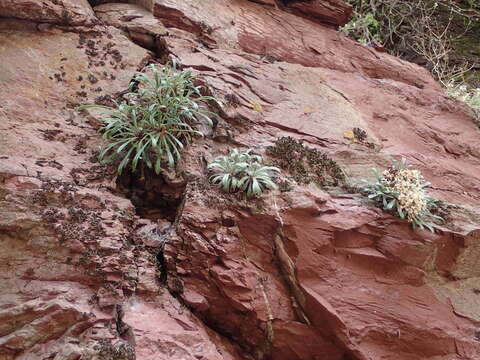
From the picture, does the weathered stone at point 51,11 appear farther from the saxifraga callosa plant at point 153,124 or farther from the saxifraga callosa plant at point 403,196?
the saxifraga callosa plant at point 403,196

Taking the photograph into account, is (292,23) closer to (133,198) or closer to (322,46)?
(322,46)

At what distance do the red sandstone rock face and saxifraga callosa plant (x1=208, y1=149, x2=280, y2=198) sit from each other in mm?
134

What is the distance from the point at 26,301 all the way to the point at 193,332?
121cm

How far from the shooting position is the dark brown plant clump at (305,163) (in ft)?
13.8

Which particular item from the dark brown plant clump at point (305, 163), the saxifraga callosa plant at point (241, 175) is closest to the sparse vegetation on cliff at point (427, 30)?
the dark brown plant clump at point (305, 163)

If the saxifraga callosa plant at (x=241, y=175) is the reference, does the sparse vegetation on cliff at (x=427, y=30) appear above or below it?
above

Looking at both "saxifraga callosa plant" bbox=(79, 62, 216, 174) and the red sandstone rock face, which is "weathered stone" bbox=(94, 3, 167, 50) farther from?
"saxifraga callosa plant" bbox=(79, 62, 216, 174)

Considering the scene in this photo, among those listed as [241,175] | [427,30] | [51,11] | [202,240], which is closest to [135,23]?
[51,11]

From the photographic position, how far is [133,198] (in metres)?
3.82

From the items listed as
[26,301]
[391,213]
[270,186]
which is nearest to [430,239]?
[391,213]

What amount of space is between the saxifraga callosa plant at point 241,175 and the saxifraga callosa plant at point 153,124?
0.41 metres

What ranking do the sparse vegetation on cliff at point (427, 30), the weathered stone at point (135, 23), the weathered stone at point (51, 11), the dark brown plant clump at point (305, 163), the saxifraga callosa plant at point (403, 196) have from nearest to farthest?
the saxifraga callosa plant at point (403, 196) → the dark brown plant clump at point (305, 163) → the weathered stone at point (51, 11) → the weathered stone at point (135, 23) → the sparse vegetation on cliff at point (427, 30)

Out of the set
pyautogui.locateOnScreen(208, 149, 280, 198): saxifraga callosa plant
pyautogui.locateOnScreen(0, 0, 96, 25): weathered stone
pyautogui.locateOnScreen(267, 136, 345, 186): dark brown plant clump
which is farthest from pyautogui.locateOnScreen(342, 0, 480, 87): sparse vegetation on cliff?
pyautogui.locateOnScreen(208, 149, 280, 198): saxifraga callosa plant

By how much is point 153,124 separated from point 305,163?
1.69 m
